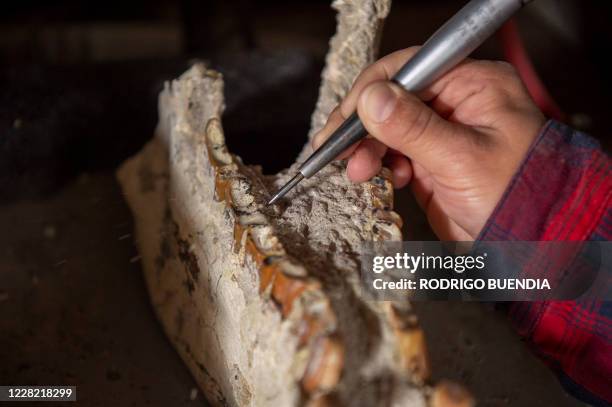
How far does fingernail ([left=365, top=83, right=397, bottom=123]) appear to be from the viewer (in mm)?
722

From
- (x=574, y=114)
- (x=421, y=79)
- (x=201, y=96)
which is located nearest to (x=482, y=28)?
(x=421, y=79)

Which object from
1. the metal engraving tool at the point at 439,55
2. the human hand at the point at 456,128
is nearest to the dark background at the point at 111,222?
the human hand at the point at 456,128

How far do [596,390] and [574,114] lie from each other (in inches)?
50.0

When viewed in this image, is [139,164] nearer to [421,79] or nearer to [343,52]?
[343,52]

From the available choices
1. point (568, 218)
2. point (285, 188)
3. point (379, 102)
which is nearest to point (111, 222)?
point (285, 188)

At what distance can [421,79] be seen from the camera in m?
0.75

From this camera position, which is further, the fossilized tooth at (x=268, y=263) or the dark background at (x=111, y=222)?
the dark background at (x=111, y=222)

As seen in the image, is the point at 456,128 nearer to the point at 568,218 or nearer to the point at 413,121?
the point at 413,121

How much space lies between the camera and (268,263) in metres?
0.66

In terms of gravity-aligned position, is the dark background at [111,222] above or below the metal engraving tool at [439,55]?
below

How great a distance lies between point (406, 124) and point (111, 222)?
0.60 meters

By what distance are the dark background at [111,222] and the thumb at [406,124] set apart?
14.2 inches

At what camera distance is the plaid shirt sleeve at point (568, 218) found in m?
0.79

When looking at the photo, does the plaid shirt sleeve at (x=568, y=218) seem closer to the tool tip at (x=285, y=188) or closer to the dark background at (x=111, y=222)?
the dark background at (x=111, y=222)
